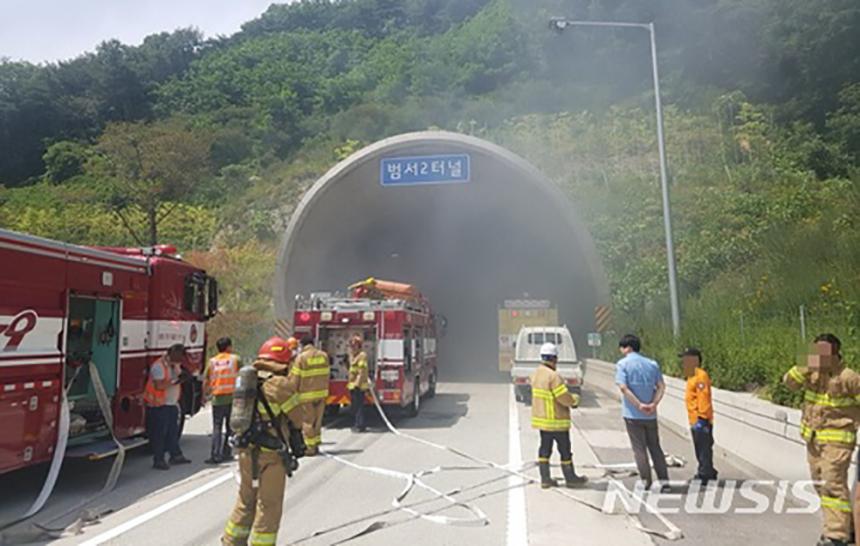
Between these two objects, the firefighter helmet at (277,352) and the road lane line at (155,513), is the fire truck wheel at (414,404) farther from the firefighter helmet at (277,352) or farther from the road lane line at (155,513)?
the firefighter helmet at (277,352)

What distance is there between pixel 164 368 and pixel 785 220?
23296 mm

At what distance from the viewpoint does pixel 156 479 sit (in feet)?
A: 28.9

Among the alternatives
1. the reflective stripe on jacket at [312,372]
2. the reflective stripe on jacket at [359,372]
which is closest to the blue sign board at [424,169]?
the reflective stripe on jacket at [359,372]

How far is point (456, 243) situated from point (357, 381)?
20038 mm

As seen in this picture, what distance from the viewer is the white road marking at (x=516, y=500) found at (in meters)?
6.00

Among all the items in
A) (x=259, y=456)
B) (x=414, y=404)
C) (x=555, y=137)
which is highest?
(x=555, y=137)

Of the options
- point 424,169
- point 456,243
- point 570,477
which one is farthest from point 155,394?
point 456,243

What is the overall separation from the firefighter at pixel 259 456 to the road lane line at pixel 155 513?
194 centimetres

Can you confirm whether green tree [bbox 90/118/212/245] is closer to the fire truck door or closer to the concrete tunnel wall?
the concrete tunnel wall

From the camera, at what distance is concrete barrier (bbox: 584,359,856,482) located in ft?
24.8

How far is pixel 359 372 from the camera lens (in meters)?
12.3

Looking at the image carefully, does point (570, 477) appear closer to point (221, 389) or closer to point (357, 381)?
point (221, 389)

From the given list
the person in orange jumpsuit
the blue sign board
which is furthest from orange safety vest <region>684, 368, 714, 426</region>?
the blue sign board

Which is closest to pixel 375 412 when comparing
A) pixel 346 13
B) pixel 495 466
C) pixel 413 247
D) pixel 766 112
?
pixel 495 466
